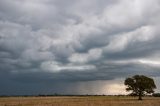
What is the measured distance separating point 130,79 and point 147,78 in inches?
218

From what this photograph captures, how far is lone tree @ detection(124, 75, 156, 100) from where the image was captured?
104 m

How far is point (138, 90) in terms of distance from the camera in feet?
347

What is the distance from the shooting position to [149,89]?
344 ft

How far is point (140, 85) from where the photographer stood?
104m

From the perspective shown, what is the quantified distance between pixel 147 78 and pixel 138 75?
311cm

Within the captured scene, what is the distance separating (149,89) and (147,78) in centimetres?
367

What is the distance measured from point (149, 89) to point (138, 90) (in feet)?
11.7

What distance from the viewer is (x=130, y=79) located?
10656 centimetres

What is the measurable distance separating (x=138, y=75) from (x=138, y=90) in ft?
16.4

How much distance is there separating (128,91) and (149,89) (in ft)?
23.3

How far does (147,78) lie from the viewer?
105812mm

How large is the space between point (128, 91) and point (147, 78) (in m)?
7.70

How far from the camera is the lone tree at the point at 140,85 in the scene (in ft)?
341
